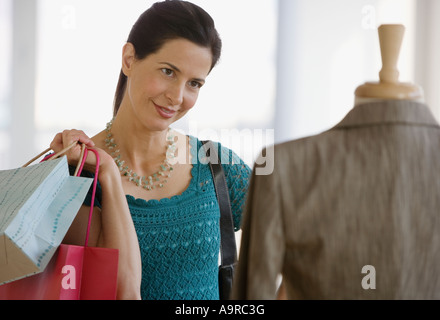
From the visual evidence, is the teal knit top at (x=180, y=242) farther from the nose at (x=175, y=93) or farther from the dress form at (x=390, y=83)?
the dress form at (x=390, y=83)

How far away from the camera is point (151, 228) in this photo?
4.39 feet

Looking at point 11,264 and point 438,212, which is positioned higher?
point 438,212

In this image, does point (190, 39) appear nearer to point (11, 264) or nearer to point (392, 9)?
point (11, 264)

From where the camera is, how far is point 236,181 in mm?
1494

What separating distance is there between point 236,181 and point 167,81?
342 millimetres

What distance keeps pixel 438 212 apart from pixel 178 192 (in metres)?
0.83

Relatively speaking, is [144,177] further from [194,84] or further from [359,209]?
[359,209]

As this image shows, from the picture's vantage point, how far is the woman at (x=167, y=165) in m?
1.34

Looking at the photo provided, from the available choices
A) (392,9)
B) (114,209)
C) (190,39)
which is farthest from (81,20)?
(114,209)

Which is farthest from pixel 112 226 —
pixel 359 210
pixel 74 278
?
pixel 359 210

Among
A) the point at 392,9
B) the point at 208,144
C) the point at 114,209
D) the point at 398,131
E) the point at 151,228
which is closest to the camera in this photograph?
the point at 398,131

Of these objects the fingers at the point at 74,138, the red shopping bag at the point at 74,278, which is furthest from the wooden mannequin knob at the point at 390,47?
the fingers at the point at 74,138

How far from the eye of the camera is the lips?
138 centimetres
